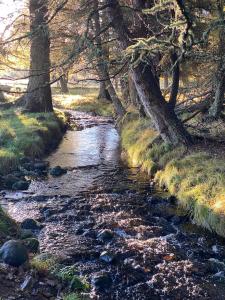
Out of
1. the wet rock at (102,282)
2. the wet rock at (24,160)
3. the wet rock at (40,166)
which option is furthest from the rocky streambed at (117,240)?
the wet rock at (24,160)

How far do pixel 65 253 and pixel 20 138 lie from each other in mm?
8942

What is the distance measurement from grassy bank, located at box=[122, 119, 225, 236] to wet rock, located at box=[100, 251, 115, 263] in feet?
7.98

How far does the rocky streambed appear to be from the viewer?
6.90 meters

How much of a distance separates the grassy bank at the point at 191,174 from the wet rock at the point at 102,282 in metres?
2.97

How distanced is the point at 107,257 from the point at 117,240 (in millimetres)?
897

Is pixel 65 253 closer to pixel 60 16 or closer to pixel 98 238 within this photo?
pixel 98 238

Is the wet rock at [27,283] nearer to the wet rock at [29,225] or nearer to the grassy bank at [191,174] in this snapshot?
the wet rock at [29,225]

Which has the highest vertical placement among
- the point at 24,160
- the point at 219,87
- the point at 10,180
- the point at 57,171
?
the point at 219,87

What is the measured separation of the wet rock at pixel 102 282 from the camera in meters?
6.98

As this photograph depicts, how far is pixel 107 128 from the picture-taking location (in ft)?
83.7

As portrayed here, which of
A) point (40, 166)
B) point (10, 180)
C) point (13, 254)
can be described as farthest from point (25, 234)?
point (40, 166)

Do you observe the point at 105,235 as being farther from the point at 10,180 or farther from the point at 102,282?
the point at 10,180

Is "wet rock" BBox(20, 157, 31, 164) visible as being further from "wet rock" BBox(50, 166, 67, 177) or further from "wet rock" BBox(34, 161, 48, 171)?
"wet rock" BBox(50, 166, 67, 177)

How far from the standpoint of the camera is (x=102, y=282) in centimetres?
708
